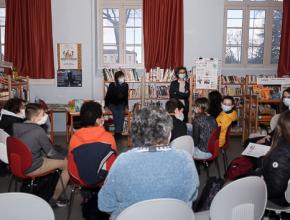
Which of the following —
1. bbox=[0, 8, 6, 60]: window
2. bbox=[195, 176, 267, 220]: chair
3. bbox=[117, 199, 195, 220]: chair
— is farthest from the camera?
bbox=[0, 8, 6, 60]: window

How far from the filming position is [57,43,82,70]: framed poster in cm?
702

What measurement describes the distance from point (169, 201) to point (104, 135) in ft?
4.95

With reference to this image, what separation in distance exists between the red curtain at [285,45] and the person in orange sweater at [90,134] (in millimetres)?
5408

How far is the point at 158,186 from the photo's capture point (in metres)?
1.69

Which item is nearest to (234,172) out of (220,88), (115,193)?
(115,193)

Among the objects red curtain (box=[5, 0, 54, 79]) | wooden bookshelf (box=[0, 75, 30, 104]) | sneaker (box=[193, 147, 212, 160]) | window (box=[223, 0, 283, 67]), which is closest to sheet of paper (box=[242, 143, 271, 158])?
sneaker (box=[193, 147, 212, 160])

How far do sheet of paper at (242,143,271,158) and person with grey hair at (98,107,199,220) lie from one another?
1533 millimetres

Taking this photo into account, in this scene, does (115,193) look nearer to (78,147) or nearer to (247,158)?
(78,147)

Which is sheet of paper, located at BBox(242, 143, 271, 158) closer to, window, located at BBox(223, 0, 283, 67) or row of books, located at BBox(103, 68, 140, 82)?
row of books, located at BBox(103, 68, 140, 82)

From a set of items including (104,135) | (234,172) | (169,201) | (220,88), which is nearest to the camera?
(169,201)

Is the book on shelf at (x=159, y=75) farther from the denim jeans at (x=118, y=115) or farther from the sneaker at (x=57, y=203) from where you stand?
the sneaker at (x=57, y=203)

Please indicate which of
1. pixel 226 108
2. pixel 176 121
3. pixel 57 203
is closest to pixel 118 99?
pixel 226 108

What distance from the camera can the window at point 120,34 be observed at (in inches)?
284

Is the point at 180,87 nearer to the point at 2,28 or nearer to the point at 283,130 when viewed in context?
the point at 283,130
